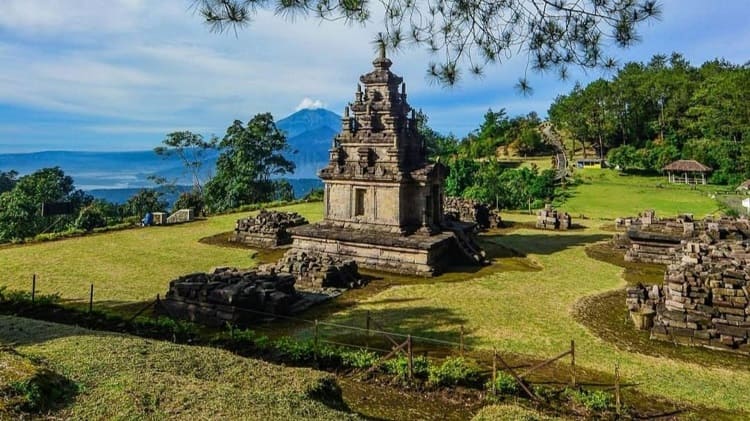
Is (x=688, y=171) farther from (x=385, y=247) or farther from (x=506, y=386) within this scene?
(x=506, y=386)

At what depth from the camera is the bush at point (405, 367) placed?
27.6 ft

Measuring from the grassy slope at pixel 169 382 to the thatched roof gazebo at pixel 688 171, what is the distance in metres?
51.8

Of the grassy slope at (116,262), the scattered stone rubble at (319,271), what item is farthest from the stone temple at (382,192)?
the grassy slope at (116,262)

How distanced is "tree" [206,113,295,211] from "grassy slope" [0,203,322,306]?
17.7 meters

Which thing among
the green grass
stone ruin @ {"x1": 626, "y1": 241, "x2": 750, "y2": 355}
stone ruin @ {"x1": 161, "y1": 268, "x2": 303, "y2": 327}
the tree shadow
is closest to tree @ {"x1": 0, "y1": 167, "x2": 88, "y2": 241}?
stone ruin @ {"x1": 161, "y1": 268, "x2": 303, "y2": 327}

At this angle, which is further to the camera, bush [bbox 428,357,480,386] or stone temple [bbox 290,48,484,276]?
stone temple [bbox 290,48,484,276]

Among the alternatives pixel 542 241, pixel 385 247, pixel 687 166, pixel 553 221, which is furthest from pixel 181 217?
pixel 687 166

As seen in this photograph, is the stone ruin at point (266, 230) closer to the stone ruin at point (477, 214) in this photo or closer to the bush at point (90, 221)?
the bush at point (90, 221)

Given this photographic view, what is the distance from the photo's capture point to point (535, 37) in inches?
283

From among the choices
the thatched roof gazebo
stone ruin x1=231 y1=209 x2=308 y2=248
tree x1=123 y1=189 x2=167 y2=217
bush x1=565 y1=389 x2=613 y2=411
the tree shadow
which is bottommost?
bush x1=565 y1=389 x2=613 y2=411

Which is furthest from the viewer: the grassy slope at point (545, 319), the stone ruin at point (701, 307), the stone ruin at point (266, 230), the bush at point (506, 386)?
the stone ruin at point (266, 230)

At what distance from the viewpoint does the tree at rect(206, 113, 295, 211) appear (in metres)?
43.8

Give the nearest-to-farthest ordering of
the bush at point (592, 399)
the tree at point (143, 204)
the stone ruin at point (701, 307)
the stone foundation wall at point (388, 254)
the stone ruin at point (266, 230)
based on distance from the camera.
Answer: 1. the bush at point (592, 399)
2. the stone ruin at point (701, 307)
3. the stone foundation wall at point (388, 254)
4. the stone ruin at point (266, 230)
5. the tree at point (143, 204)

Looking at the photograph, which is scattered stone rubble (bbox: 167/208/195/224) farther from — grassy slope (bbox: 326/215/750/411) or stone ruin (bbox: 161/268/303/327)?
grassy slope (bbox: 326/215/750/411)
